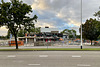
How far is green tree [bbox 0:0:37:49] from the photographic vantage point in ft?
56.6

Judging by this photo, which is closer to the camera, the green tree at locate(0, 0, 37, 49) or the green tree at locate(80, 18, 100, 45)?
the green tree at locate(0, 0, 37, 49)

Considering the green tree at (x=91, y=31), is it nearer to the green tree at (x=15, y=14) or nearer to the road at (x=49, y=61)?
the green tree at (x=15, y=14)

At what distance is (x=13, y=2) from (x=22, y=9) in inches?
81.2

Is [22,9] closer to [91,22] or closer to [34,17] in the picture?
[34,17]

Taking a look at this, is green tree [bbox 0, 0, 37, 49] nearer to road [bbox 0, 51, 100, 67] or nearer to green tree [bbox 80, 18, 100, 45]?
road [bbox 0, 51, 100, 67]

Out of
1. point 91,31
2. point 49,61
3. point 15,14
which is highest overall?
point 15,14

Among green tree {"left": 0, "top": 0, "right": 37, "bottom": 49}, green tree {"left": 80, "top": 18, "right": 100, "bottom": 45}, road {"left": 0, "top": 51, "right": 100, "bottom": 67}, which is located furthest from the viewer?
green tree {"left": 80, "top": 18, "right": 100, "bottom": 45}

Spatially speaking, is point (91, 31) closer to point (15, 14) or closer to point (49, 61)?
point (15, 14)

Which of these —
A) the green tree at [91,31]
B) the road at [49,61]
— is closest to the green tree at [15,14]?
the road at [49,61]

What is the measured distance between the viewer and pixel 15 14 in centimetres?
1764

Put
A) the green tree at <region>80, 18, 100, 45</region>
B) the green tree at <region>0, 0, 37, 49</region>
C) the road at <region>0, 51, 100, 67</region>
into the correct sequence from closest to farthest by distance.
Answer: the road at <region>0, 51, 100, 67</region> → the green tree at <region>0, 0, 37, 49</region> → the green tree at <region>80, 18, 100, 45</region>

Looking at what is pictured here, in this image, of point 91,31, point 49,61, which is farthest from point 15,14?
point 91,31

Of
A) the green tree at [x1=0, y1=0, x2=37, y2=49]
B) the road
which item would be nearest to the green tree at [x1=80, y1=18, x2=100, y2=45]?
the green tree at [x1=0, y1=0, x2=37, y2=49]

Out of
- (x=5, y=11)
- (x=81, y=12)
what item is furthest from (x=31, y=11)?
(x=81, y=12)
